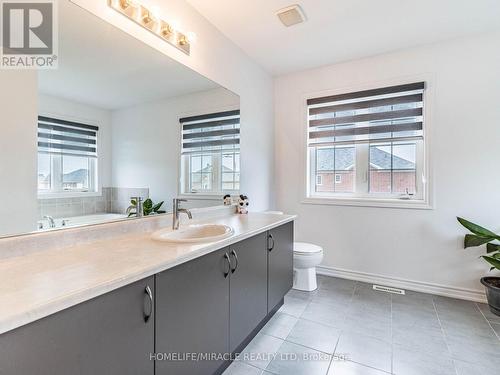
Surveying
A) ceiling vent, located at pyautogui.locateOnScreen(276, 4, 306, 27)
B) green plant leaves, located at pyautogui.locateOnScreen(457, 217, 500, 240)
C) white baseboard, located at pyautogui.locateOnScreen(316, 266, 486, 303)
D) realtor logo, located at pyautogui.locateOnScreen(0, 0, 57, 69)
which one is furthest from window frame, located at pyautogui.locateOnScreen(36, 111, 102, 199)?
green plant leaves, located at pyautogui.locateOnScreen(457, 217, 500, 240)

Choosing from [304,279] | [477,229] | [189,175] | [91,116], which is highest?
[91,116]

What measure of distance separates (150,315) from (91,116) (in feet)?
3.64

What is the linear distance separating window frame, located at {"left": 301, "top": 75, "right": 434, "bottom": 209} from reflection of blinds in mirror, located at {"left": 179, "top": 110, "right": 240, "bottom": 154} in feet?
3.54

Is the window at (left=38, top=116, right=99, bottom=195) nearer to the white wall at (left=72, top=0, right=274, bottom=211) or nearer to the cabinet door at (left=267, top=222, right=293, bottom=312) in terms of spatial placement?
the white wall at (left=72, top=0, right=274, bottom=211)

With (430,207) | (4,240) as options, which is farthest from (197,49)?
(430,207)

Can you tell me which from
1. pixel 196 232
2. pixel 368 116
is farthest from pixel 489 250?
pixel 196 232

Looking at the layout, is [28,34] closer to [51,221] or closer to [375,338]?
[51,221]

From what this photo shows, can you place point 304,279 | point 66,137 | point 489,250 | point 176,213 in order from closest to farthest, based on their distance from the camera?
point 66,137, point 176,213, point 489,250, point 304,279

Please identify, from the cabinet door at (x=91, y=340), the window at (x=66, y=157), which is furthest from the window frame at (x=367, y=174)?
the cabinet door at (x=91, y=340)

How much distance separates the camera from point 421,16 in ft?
6.95

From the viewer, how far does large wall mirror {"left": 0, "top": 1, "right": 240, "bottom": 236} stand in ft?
3.98

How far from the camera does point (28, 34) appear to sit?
3.65ft

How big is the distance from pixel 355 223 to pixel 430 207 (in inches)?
28.9

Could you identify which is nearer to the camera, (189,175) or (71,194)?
(71,194)
